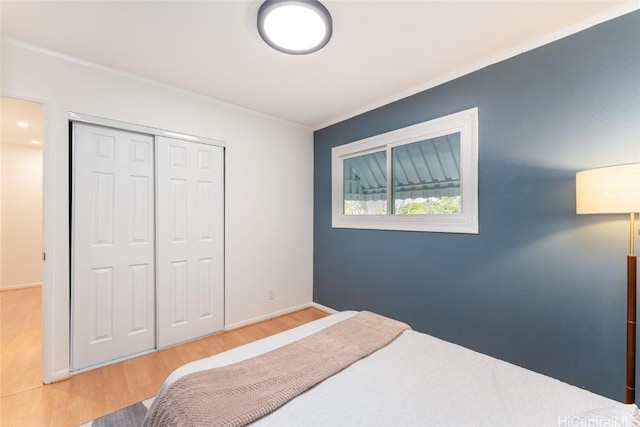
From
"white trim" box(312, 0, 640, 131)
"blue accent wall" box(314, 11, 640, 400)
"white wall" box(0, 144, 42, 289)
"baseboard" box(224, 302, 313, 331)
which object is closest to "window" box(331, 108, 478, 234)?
"blue accent wall" box(314, 11, 640, 400)

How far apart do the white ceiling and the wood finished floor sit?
249cm

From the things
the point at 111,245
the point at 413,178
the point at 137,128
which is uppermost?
the point at 137,128

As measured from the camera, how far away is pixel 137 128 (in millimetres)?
2371

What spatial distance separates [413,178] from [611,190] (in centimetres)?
149

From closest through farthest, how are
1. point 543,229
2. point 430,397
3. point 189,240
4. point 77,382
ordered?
point 430,397 < point 543,229 < point 77,382 < point 189,240

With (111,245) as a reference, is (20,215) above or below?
above

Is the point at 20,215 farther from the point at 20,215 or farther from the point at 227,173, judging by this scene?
the point at 227,173

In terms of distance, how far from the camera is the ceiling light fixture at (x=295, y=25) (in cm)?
152

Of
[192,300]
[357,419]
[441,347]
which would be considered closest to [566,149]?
[441,347]

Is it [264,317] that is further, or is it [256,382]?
[264,317]

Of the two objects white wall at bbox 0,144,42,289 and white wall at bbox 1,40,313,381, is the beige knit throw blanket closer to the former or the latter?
white wall at bbox 1,40,313,381

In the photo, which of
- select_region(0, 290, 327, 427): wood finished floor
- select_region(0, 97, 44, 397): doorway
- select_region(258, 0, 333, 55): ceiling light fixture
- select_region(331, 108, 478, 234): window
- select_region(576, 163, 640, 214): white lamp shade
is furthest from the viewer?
select_region(0, 97, 44, 397): doorway

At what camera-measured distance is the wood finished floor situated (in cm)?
168

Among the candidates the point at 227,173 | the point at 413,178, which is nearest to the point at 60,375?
the point at 227,173
